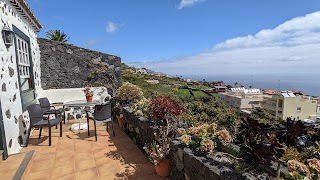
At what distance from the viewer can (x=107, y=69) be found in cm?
764

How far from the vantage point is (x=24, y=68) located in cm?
511

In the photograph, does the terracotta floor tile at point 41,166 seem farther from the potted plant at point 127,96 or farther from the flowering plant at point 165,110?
the potted plant at point 127,96

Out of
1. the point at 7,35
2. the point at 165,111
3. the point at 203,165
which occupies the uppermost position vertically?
the point at 7,35

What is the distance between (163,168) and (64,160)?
6.10 feet

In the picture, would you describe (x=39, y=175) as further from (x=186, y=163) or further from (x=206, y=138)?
(x=206, y=138)

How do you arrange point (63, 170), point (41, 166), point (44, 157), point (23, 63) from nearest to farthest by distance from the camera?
point (63, 170)
point (41, 166)
point (44, 157)
point (23, 63)

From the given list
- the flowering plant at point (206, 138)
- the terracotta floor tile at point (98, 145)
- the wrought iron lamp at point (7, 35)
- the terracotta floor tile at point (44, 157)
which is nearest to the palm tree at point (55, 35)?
the wrought iron lamp at point (7, 35)

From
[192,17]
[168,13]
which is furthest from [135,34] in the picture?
→ [192,17]

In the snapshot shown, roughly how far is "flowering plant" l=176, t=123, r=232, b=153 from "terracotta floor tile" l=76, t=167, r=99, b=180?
4.92ft

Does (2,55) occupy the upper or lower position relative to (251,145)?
upper

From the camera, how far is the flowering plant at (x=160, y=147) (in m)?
2.78

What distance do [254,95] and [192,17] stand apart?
26.0m

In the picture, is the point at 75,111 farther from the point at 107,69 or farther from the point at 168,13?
the point at 168,13

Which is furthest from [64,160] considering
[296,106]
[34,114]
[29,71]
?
[296,106]
